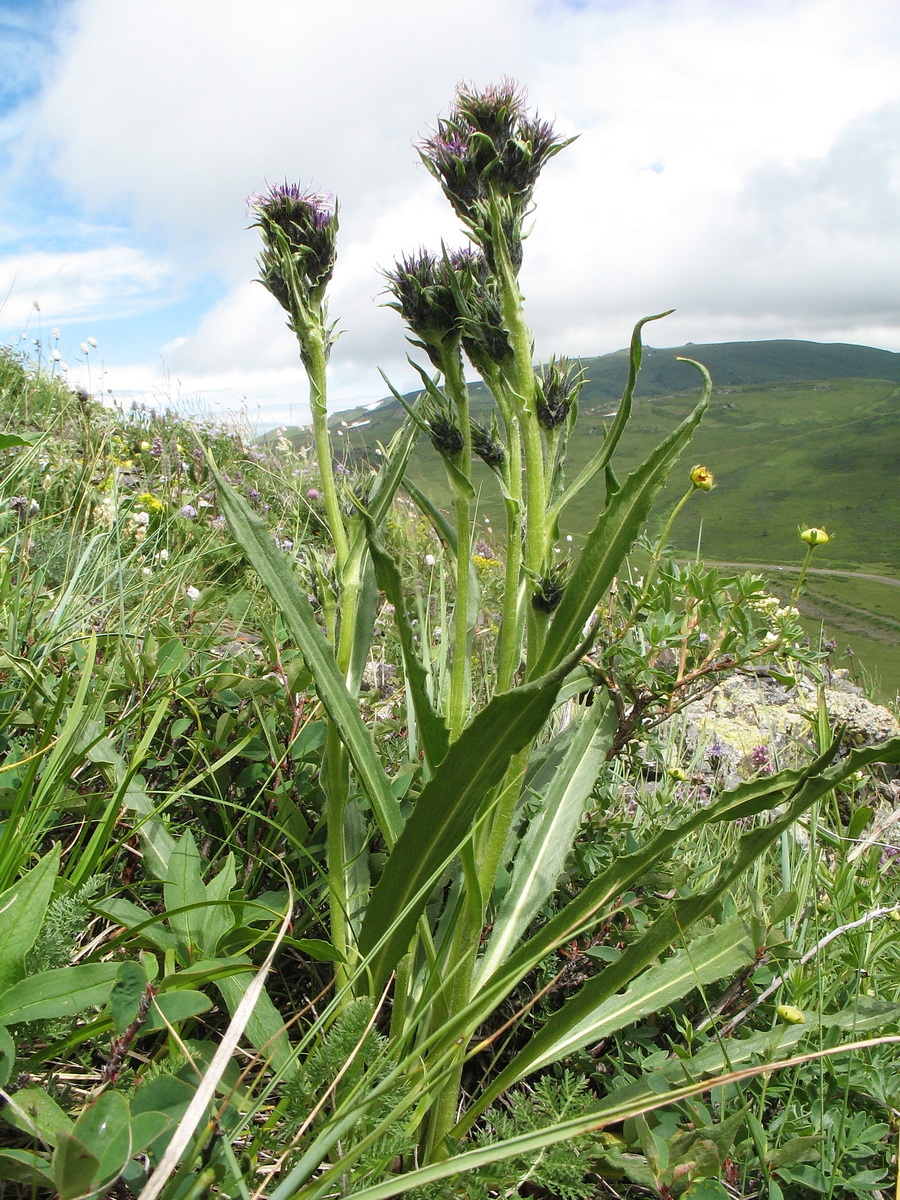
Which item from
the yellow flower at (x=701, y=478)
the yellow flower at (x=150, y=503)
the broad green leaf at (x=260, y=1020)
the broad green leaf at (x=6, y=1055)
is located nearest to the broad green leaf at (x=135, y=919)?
the broad green leaf at (x=260, y=1020)

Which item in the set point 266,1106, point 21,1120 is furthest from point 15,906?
point 266,1106

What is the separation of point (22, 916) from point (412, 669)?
28.7 inches

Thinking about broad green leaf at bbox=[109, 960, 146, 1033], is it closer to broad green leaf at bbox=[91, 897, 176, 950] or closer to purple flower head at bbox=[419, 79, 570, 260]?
broad green leaf at bbox=[91, 897, 176, 950]

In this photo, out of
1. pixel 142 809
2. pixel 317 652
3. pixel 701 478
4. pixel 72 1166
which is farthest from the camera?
pixel 701 478

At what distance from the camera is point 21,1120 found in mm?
1006

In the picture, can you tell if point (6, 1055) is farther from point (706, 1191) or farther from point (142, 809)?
point (706, 1191)

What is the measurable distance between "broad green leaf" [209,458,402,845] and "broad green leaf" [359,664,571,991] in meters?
0.12

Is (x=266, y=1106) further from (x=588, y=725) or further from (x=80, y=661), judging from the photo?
(x=80, y=661)

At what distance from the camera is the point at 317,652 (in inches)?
60.1

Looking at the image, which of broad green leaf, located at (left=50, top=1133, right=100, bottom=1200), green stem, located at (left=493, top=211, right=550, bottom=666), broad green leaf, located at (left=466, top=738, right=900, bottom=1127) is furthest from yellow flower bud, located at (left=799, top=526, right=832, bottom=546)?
broad green leaf, located at (left=50, top=1133, right=100, bottom=1200)

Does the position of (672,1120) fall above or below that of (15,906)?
below

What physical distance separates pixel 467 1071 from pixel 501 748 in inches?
39.3

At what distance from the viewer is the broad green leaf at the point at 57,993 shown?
3.55 ft

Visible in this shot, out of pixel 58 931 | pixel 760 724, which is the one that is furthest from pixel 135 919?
pixel 760 724
